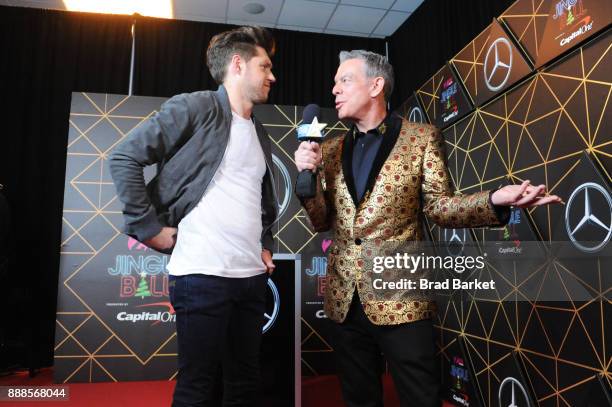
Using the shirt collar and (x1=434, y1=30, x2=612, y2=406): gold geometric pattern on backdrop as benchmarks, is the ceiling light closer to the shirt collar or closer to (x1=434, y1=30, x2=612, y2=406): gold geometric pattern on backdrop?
(x1=434, y1=30, x2=612, y2=406): gold geometric pattern on backdrop

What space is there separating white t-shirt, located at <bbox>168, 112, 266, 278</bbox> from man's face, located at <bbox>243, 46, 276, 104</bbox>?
0.33 ft

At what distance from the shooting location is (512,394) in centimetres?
247

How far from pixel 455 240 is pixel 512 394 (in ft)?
3.30

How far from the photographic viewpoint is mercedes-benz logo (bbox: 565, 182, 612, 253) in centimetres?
188

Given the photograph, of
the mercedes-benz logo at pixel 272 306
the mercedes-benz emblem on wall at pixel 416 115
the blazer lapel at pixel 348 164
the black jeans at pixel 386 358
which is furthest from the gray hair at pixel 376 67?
the mercedes-benz emblem on wall at pixel 416 115

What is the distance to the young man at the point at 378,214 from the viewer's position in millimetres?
1381

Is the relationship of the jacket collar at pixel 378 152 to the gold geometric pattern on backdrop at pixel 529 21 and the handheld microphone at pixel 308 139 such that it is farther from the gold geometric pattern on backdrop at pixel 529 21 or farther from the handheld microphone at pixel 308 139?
the gold geometric pattern on backdrop at pixel 529 21

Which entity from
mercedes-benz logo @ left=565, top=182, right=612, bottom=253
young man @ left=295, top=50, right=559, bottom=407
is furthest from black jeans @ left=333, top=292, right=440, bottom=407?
mercedes-benz logo @ left=565, top=182, right=612, bottom=253

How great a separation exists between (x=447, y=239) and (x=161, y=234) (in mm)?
2402

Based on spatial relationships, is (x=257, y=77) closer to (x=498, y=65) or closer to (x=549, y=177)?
(x=549, y=177)

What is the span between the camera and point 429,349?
4.58 feet

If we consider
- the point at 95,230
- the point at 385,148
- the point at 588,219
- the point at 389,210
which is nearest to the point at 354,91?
the point at 385,148

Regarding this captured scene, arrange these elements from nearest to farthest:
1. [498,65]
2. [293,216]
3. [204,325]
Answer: [204,325] < [498,65] < [293,216]

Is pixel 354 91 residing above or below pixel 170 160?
above
